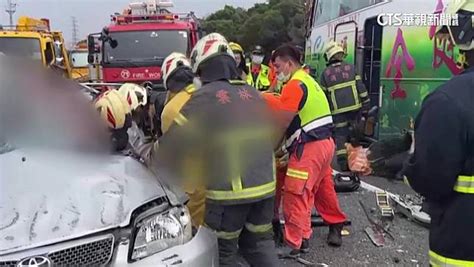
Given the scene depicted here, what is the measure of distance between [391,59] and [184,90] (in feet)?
16.4

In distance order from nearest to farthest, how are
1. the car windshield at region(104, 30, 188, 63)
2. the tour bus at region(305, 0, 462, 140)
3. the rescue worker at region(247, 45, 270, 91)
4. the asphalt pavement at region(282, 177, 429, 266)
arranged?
the asphalt pavement at region(282, 177, 429, 266) < the tour bus at region(305, 0, 462, 140) < the rescue worker at region(247, 45, 270, 91) < the car windshield at region(104, 30, 188, 63)

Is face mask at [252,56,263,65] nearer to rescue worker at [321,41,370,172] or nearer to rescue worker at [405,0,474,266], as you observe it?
rescue worker at [321,41,370,172]

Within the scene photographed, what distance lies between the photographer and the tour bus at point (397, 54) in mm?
7520

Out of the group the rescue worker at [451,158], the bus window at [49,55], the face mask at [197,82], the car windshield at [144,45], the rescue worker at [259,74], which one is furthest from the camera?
the car windshield at [144,45]

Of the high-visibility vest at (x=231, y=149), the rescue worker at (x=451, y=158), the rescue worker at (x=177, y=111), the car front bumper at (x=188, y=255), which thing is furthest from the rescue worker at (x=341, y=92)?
the rescue worker at (x=451, y=158)

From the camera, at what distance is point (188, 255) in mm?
2791

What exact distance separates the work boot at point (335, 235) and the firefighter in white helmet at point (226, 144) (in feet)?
5.39

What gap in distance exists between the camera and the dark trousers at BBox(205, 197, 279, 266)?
3.41 meters

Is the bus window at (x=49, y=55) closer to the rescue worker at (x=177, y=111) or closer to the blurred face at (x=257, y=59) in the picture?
the rescue worker at (x=177, y=111)

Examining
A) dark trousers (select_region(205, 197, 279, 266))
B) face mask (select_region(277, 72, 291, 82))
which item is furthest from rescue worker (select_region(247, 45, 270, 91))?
dark trousers (select_region(205, 197, 279, 266))

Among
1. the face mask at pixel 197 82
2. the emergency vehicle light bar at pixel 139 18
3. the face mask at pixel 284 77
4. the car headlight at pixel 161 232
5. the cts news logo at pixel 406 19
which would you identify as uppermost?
the emergency vehicle light bar at pixel 139 18

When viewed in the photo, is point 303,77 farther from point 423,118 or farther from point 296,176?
point 423,118

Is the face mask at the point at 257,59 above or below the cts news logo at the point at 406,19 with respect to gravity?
below

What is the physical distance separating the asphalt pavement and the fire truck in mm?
7395
